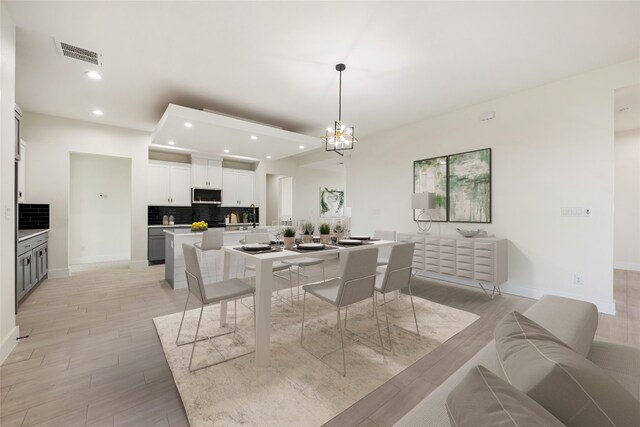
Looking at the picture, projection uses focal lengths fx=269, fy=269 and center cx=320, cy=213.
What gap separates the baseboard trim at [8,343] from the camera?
211 centimetres

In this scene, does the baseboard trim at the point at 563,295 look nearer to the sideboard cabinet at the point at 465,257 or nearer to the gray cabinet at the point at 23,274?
the sideboard cabinet at the point at 465,257

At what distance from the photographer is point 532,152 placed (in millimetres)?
3707

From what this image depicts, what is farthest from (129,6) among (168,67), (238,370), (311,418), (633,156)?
(633,156)

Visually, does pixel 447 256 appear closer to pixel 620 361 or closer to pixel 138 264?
pixel 620 361

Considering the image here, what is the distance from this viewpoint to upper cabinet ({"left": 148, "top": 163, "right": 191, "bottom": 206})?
6004mm

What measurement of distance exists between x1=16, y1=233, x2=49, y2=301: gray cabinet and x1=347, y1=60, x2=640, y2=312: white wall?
19.2 ft

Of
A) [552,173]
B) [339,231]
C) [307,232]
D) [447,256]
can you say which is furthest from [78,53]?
[552,173]

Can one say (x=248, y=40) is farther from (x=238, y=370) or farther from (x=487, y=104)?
(x=487, y=104)

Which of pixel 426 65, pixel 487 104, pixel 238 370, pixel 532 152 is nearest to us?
pixel 238 370

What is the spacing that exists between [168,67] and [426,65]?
3.02m

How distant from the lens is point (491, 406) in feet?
1.92

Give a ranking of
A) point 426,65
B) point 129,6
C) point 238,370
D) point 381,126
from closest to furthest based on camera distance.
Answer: point 238,370 → point 129,6 → point 426,65 → point 381,126

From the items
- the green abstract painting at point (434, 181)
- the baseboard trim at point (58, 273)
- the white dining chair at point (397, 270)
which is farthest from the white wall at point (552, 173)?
the baseboard trim at point (58, 273)

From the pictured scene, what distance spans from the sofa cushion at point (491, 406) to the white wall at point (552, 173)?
12.7 ft
